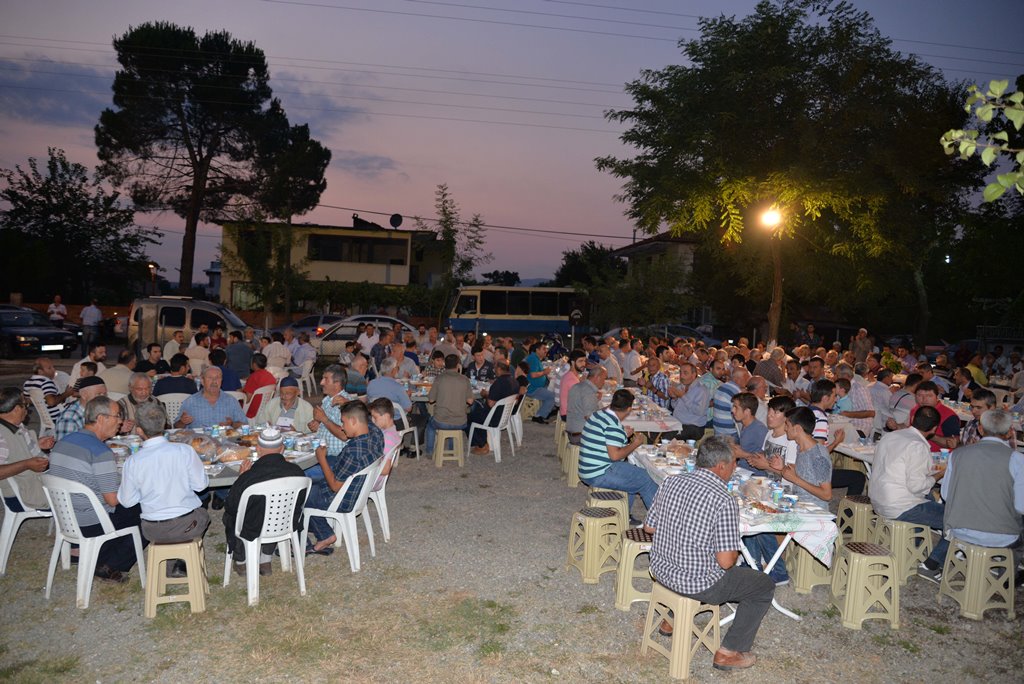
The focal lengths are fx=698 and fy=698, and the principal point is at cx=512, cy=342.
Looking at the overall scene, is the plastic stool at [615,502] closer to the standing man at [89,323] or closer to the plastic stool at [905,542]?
the plastic stool at [905,542]

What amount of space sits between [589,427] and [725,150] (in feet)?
51.2

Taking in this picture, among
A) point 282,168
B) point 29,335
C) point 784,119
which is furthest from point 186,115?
point 784,119

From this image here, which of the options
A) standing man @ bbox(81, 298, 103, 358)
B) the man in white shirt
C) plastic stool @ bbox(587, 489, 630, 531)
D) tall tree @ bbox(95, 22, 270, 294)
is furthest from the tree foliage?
plastic stool @ bbox(587, 489, 630, 531)

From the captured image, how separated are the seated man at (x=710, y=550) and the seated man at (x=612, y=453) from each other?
1911 millimetres

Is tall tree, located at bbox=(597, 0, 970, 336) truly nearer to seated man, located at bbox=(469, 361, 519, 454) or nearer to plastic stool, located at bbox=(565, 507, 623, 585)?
seated man, located at bbox=(469, 361, 519, 454)

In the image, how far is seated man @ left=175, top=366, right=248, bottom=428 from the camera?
7.48 metres

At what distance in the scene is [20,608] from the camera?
5.24 m

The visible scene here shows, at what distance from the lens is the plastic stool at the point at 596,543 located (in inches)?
237

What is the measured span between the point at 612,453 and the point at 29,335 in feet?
70.2

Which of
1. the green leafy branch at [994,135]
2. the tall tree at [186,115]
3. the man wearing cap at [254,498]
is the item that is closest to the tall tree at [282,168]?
the tall tree at [186,115]

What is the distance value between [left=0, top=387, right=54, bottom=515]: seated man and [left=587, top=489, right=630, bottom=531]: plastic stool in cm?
461

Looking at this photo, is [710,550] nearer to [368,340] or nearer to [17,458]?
[17,458]

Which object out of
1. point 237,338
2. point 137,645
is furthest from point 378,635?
point 237,338

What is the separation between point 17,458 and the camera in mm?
5555
